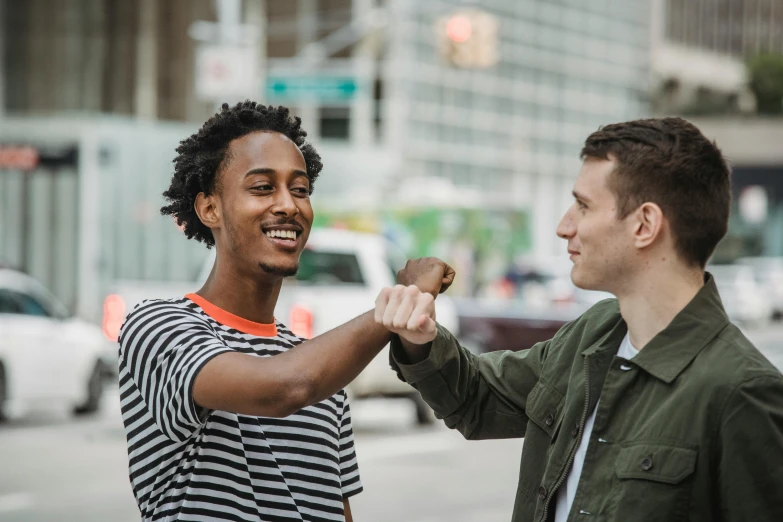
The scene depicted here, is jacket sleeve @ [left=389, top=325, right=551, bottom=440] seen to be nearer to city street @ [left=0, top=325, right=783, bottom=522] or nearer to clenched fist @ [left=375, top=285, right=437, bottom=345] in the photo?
clenched fist @ [left=375, top=285, right=437, bottom=345]

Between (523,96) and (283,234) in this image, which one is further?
(523,96)

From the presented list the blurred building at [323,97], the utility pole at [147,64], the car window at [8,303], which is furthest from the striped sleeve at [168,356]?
the utility pole at [147,64]

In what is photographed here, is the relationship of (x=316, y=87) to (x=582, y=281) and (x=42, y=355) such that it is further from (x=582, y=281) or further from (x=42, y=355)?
(x=582, y=281)

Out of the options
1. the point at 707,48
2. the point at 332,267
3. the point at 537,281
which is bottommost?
the point at 537,281

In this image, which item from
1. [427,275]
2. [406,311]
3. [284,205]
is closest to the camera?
[406,311]

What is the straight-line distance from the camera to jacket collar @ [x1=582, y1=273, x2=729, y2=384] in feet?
9.05

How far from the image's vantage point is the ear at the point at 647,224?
113 inches

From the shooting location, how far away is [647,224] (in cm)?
290

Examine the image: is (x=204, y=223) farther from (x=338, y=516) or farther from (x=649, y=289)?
(x=649, y=289)

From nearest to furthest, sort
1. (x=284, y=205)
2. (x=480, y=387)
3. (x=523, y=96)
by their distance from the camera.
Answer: (x=284, y=205), (x=480, y=387), (x=523, y=96)

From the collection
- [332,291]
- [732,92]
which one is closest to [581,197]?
[332,291]

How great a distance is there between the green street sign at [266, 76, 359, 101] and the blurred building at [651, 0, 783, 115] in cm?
3619

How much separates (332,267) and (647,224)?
12171mm

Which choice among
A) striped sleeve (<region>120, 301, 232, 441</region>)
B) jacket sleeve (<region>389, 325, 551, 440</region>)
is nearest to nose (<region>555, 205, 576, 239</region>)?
jacket sleeve (<region>389, 325, 551, 440</region>)
